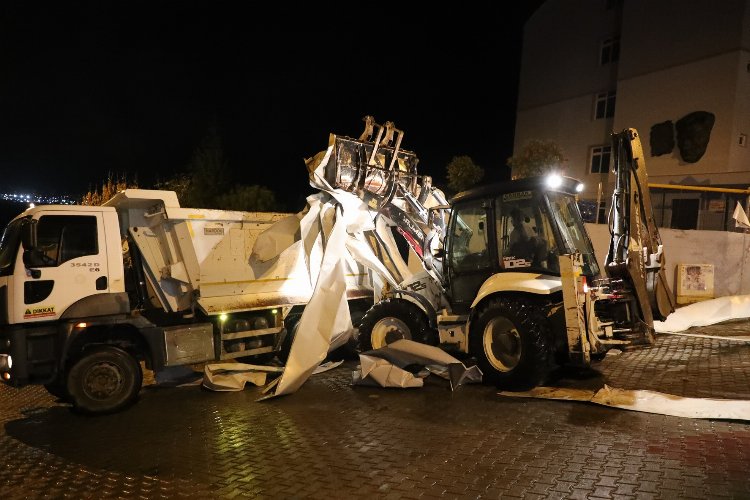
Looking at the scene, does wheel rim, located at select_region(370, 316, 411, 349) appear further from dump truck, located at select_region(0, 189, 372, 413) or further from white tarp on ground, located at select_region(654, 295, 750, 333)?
white tarp on ground, located at select_region(654, 295, 750, 333)

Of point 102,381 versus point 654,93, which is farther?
point 654,93

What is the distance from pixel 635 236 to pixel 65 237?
22.3ft

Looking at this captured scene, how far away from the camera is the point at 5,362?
18.9 ft

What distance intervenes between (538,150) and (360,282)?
11.4 meters

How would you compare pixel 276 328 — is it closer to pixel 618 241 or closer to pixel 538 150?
pixel 618 241

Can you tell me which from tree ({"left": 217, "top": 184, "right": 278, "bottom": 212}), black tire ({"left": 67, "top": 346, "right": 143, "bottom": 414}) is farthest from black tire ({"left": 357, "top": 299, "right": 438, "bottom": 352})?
tree ({"left": 217, "top": 184, "right": 278, "bottom": 212})

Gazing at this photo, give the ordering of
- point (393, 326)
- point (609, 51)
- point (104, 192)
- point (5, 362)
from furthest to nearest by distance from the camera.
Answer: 1. point (609, 51)
2. point (104, 192)
3. point (393, 326)
4. point (5, 362)

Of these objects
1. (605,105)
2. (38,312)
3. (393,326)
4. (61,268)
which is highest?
(605,105)

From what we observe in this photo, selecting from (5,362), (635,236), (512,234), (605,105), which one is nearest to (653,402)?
(635,236)

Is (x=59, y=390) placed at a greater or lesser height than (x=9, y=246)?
lesser

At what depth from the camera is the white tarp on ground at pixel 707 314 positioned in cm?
989

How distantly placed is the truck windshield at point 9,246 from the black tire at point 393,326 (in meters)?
4.48

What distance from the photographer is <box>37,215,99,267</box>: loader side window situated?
613cm

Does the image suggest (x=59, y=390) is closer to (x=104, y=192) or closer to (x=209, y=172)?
(x=104, y=192)
